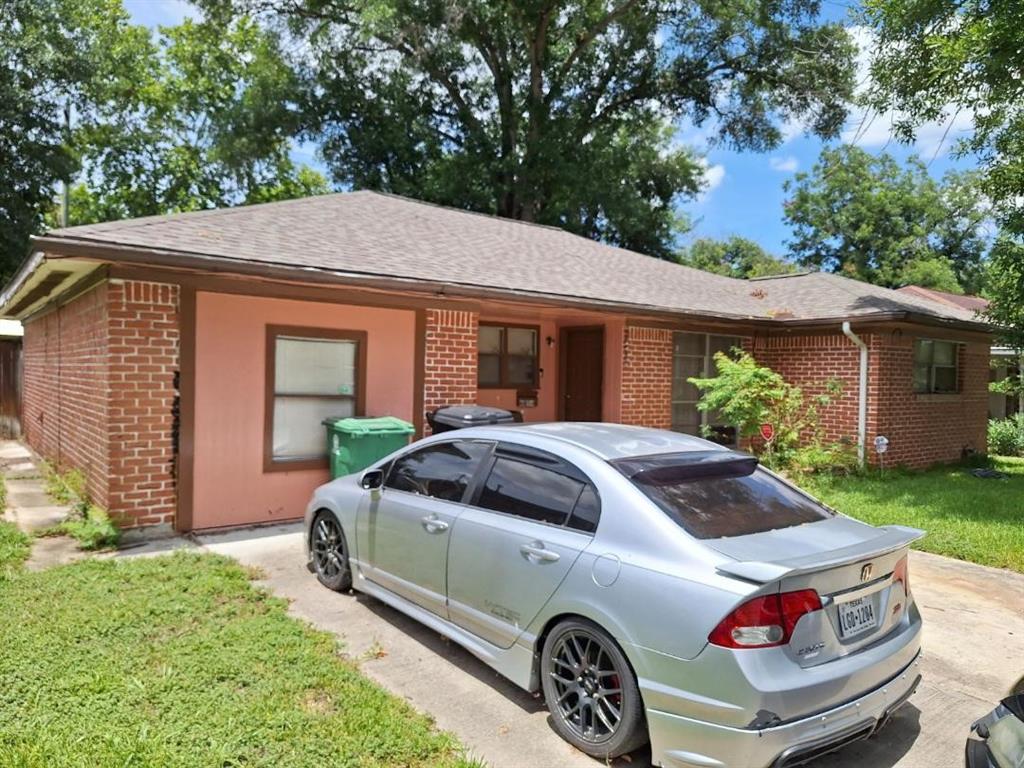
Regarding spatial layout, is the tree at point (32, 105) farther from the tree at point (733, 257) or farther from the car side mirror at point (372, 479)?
the tree at point (733, 257)

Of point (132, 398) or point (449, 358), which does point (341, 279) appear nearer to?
point (449, 358)

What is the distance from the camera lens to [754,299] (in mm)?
14008

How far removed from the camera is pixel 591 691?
3127 mm

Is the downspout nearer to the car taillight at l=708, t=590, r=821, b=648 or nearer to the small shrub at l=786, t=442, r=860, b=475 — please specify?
the small shrub at l=786, t=442, r=860, b=475

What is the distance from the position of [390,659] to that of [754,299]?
12023 millimetres

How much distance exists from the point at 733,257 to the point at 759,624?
43.4 metres

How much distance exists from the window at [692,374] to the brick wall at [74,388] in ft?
28.0

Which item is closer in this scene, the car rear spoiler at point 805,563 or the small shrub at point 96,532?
the car rear spoiler at point 805,563

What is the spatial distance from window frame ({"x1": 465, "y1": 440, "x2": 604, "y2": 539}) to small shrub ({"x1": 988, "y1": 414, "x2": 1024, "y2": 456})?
1491 cm

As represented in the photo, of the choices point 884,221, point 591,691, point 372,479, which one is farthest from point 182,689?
point 884,221

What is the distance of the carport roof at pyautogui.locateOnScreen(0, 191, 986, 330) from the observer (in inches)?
258

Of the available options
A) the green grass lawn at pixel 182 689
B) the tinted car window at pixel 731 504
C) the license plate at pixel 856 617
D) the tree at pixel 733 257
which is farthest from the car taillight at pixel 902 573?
the tree at pixel 733 257

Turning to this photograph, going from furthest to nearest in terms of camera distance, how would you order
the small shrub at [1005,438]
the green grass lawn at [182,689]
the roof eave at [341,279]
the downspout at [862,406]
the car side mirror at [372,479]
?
the small shrub at [1005,438], the downspout at [862,406], the roof eave at [341,279], the car side mirror at [372,479], the green grass lawn at [182,689]

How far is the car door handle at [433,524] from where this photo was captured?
4.08 m
